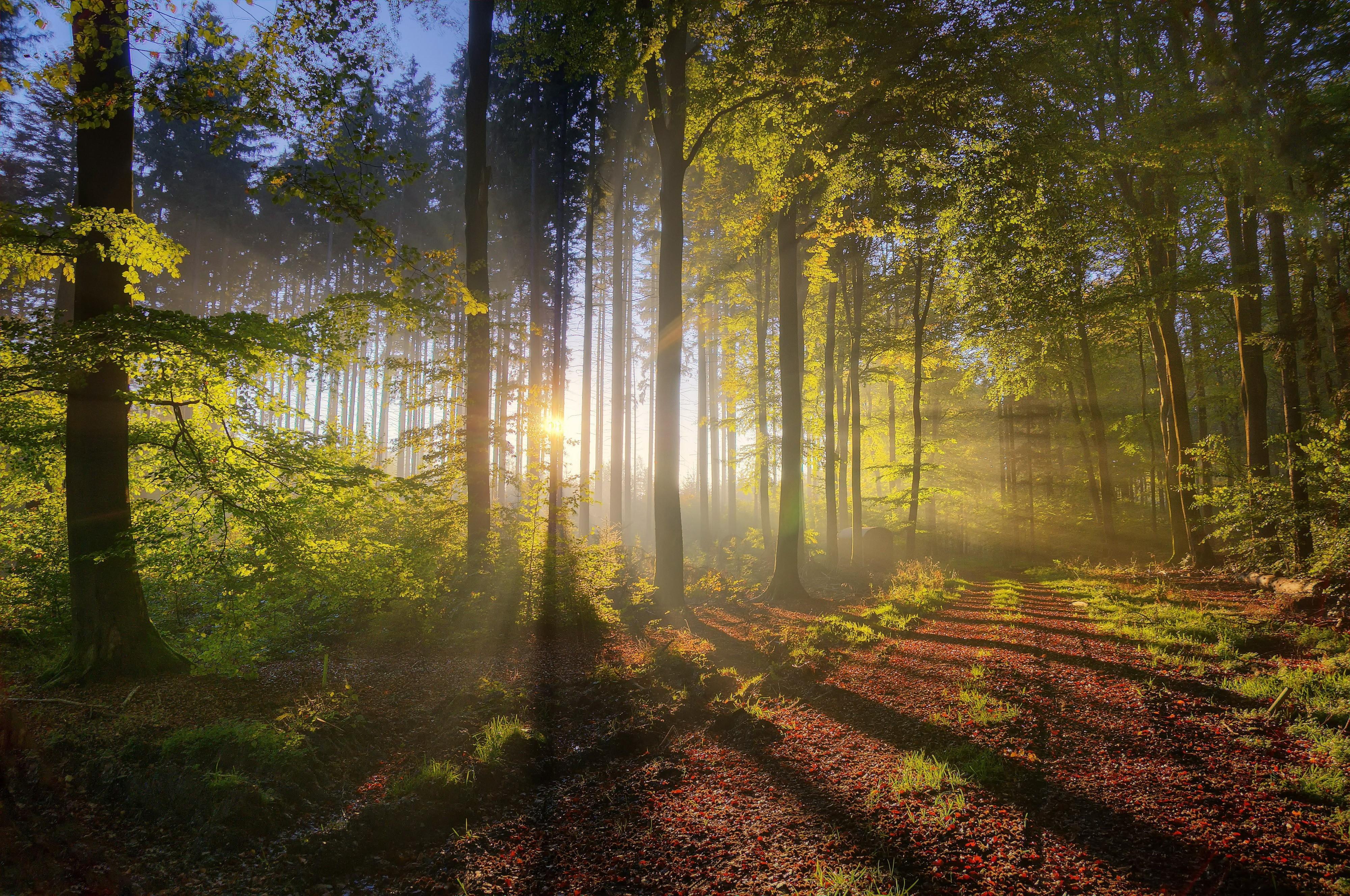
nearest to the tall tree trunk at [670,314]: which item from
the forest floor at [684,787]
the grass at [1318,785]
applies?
the forest floor at [684,787]


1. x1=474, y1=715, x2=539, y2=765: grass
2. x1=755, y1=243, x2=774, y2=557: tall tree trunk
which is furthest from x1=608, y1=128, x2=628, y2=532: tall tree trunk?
x1=474, y1=715, x2=539, y2=765: grass

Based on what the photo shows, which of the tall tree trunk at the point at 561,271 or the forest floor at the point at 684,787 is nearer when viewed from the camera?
the forest floor at the point at 684,787

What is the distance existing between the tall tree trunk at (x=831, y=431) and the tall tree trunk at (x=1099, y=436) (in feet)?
24.9

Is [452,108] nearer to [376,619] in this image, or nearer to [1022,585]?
[376,619]

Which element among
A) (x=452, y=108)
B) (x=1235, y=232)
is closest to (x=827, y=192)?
(x=1235, y=232)

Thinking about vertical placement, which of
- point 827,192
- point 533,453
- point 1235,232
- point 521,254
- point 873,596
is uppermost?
point 521,254

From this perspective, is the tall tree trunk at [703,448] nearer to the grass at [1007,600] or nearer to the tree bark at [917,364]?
the tree bark at [917,364]

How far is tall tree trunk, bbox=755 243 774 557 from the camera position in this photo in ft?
63.1

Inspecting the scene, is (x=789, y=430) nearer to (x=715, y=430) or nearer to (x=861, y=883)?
(x=861, y=883)

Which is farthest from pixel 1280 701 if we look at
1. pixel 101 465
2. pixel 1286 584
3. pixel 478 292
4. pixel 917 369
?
pixel 917 369

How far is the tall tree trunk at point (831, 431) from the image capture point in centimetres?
1722

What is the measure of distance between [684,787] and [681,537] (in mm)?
5315

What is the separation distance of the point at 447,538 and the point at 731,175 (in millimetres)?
15619

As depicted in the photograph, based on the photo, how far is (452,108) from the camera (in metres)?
26.3
